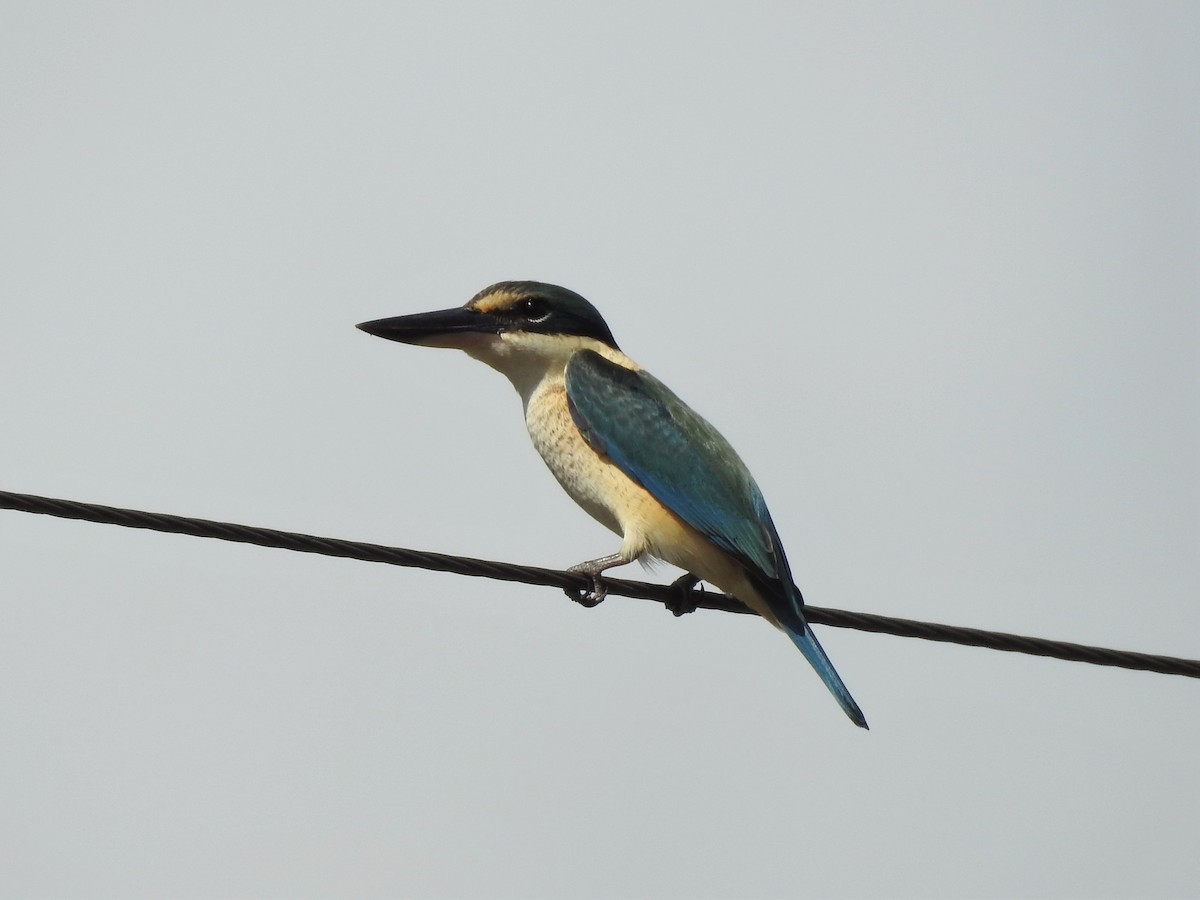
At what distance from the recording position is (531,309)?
7.05 m

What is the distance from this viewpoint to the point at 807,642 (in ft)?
19.0

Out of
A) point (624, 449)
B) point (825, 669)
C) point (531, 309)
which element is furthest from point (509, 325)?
point (825, 669)

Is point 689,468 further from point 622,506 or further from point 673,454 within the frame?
point 622,506

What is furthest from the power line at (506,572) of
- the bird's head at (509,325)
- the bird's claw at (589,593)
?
the bird's head at (509,325)

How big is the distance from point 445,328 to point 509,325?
0.92 feet

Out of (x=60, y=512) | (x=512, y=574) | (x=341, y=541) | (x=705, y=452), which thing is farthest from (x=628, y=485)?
(x=60, y=512)

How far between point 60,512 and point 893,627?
2.45 metres

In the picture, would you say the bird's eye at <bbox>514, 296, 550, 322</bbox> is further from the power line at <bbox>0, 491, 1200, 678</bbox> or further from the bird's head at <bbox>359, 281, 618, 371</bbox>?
the power line at <bbox>0, 491, 1200, 678</bbox>

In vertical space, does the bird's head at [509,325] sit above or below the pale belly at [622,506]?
above

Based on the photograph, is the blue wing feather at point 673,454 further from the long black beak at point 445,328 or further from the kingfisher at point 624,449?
the long black beak at point 445,328

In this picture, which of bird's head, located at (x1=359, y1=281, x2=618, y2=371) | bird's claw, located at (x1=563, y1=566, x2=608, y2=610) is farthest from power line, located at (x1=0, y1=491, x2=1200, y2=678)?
bird's head, located at (x1=359, y1=281, x2=618, y2=371)

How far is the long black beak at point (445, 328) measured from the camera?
7.03m

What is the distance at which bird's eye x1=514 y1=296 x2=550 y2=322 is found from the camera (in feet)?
23.1

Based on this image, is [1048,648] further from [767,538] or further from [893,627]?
[767,538]
